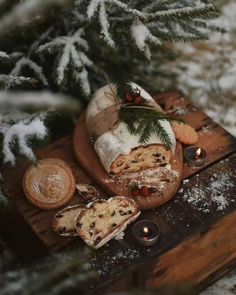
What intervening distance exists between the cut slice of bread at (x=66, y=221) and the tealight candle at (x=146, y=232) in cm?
28

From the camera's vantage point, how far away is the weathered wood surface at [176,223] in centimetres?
203

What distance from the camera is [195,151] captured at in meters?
2.47

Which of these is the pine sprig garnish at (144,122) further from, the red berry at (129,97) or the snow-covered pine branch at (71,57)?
the snow-covered pine branch at (71,57)

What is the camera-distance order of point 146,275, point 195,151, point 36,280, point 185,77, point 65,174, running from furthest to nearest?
point 185,77 < point 195,151 < point 65,174 < point 146,275 < point 36,280

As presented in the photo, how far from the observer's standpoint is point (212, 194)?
2.29 m

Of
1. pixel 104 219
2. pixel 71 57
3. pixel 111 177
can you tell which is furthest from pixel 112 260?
pixel 71 57

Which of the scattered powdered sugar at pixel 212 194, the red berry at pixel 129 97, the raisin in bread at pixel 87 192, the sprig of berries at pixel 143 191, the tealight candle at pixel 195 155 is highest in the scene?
the red berry at pixel 129 97

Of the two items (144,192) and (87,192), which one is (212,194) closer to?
(144,192)

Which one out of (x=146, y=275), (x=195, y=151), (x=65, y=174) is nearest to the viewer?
(x=146, y=275)

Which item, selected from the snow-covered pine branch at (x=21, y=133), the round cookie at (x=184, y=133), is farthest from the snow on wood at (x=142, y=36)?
the snow-covered pine branch at (x=21, y=133)

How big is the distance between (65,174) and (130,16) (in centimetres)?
93

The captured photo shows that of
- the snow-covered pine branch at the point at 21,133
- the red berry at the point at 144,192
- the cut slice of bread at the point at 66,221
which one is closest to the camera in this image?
the snow-covered pine branch at the point at 21,133

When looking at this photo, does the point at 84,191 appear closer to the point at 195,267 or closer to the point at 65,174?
the point at 65,174

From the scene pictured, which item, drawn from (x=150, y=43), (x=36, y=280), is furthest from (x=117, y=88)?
(x=36, y=280)
